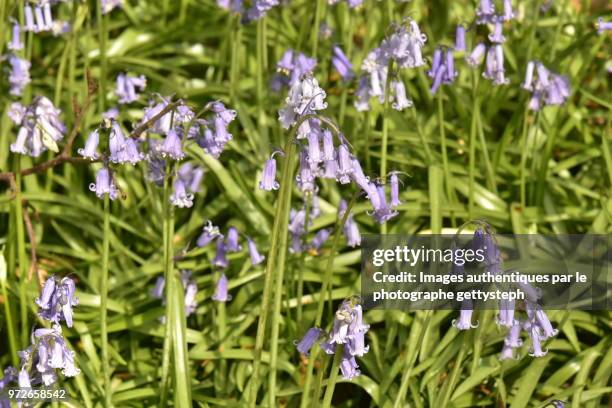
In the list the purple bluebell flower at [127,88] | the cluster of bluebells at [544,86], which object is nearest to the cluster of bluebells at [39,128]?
the purple bluebell flower at [127,88]

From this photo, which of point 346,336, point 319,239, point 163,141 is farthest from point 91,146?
point 319,239

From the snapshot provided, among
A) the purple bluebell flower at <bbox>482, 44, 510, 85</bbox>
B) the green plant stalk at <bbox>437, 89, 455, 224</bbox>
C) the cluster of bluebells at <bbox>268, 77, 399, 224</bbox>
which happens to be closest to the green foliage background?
the green plant stalk at <bbox>437, 89, 455, 224</bbox>

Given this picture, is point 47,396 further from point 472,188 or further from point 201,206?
point 472,188

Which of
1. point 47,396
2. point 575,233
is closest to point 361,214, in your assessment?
point 575,233

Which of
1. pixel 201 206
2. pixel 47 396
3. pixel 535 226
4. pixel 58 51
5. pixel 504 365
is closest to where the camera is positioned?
pixel 47 396

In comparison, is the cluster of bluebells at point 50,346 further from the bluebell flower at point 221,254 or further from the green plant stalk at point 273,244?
the bluebell flower at point 221,254

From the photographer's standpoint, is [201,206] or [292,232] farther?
[201,206]
